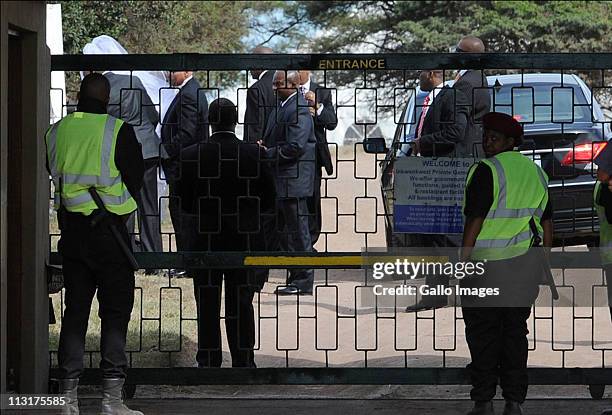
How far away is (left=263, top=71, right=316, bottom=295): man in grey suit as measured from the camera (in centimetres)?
863

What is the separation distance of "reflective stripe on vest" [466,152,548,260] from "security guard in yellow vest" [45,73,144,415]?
76.0 inches

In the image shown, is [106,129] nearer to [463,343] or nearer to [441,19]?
[463,343]

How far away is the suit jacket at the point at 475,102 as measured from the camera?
877cm

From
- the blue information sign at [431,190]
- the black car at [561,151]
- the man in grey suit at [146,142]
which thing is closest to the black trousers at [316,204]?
the black car at [561,151]

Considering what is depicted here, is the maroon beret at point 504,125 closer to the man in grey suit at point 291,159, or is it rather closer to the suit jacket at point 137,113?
the man in grey suit at point 291,159

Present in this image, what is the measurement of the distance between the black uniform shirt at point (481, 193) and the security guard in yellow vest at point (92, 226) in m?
1.83

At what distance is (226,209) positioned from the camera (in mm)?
8367

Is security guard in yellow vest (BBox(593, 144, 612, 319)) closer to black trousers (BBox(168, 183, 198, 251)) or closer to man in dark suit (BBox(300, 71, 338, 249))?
man in dark suit (BBox(300, 71, 338, 249))

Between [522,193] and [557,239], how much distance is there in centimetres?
337

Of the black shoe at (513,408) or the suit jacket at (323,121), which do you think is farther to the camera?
the suit jacket at (323,121)

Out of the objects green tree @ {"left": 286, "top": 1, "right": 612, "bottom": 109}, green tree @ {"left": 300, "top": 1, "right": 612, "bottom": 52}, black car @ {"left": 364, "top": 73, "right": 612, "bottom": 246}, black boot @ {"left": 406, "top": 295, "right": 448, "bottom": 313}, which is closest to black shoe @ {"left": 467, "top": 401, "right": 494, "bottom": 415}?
black car @ {"left": 364, "top": 73, "right": 612, "bottom": 246}

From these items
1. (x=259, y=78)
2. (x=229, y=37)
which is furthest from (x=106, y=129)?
(x=229, y=37)

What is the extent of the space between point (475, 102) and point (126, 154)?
10.9 feet

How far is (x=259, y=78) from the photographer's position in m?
10.4
